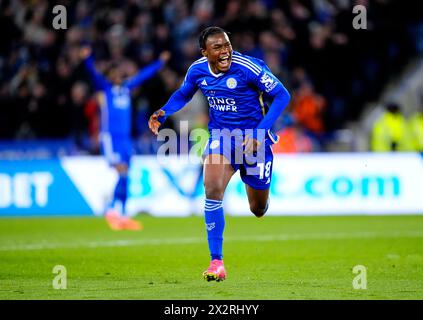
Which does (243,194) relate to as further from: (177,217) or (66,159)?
(66,159)

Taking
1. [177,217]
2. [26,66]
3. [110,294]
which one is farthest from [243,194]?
[110,294]

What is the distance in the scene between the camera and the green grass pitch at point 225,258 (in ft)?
26.6

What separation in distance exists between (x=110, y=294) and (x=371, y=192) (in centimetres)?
1059

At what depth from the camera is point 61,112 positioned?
1931 cm

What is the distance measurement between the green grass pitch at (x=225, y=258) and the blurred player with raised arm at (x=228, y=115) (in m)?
0.77

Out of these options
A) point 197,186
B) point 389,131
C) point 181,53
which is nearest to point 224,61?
point 197,186

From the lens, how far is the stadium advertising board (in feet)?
57.8

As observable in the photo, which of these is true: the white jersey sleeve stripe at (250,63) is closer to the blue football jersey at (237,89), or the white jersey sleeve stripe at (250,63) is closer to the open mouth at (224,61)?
the blue football jersey at (237,89)

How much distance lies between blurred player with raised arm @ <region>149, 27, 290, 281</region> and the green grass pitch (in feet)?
2.52

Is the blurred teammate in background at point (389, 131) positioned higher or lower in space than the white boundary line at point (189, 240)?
higher

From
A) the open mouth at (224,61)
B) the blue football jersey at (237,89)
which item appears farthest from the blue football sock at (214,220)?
the open mouth at (224,61)

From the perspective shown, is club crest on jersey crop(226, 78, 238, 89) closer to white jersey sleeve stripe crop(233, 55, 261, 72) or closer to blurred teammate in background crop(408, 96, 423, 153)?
white jersey sleeve stripe crop(233, 55, 261, 72)

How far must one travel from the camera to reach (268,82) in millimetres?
8992

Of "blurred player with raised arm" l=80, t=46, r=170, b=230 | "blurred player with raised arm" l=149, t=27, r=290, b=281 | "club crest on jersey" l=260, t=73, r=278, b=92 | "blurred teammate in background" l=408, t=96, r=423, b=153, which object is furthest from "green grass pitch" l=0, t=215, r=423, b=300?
"blurred teammate in background" l=408, t=96, r=423, b=153
